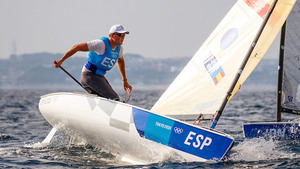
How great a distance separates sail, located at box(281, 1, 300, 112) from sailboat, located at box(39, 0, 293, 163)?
7.95 ft

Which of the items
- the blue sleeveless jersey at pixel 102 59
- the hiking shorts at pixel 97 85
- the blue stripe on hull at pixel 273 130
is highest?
the blue sleeveless jersey at pixel 102 59

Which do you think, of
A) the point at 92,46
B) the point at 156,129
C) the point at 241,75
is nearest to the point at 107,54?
the point at 92,46

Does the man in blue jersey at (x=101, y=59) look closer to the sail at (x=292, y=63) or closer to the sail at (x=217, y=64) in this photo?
the sail at (x=217, y=64)

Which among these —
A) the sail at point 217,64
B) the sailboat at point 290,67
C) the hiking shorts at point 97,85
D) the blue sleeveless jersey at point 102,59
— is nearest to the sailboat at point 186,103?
the sail at point 217,64

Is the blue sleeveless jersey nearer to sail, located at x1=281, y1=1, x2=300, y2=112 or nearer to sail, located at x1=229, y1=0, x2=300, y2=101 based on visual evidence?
sail, located at x1=229, y1=0, x2=300, y2=101

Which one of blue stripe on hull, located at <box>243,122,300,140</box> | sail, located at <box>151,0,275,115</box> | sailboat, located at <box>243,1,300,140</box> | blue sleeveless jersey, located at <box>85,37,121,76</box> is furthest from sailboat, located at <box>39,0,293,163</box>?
sailboat, located at <box>243,1,300,140</box>

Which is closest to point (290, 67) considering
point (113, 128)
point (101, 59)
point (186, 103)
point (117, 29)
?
point (186, 103)

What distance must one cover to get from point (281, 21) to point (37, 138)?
5.63 meters

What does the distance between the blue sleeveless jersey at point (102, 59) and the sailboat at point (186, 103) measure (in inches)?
23.7

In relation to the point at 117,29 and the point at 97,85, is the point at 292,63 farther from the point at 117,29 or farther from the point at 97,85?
the point at 97,85

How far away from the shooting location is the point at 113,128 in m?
6.32

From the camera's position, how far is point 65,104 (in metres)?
6.98

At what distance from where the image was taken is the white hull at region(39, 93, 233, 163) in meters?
5.93

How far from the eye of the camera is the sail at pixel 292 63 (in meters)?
9.23
